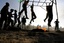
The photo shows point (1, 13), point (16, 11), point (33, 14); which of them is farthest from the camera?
point (16, 11)

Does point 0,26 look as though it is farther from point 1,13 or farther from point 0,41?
point 0,41

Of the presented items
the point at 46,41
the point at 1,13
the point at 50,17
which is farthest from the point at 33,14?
the point at 46,41

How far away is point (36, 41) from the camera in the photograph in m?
9.53

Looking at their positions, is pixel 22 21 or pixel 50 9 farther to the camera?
pixel 22 21

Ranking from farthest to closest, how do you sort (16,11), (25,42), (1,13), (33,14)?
1. (16,11)
2. (33,14)
3. (1,13)
4. (25,42)

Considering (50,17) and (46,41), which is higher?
(50,17)

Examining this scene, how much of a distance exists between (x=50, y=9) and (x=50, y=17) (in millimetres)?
638

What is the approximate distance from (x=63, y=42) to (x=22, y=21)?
34.0 feet

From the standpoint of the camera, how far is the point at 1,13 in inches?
580

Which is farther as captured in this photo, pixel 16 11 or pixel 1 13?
pixel 16 11

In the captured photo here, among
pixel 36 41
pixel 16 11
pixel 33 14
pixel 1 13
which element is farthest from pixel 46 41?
pixel 16 11

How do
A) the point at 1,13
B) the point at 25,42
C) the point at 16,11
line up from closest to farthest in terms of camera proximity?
the point at 25,42, the point at 1,13, the point at 16,11

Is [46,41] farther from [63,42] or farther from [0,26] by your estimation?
[0,26]

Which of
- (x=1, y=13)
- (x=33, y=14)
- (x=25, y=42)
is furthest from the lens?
(x=33, y=14)
